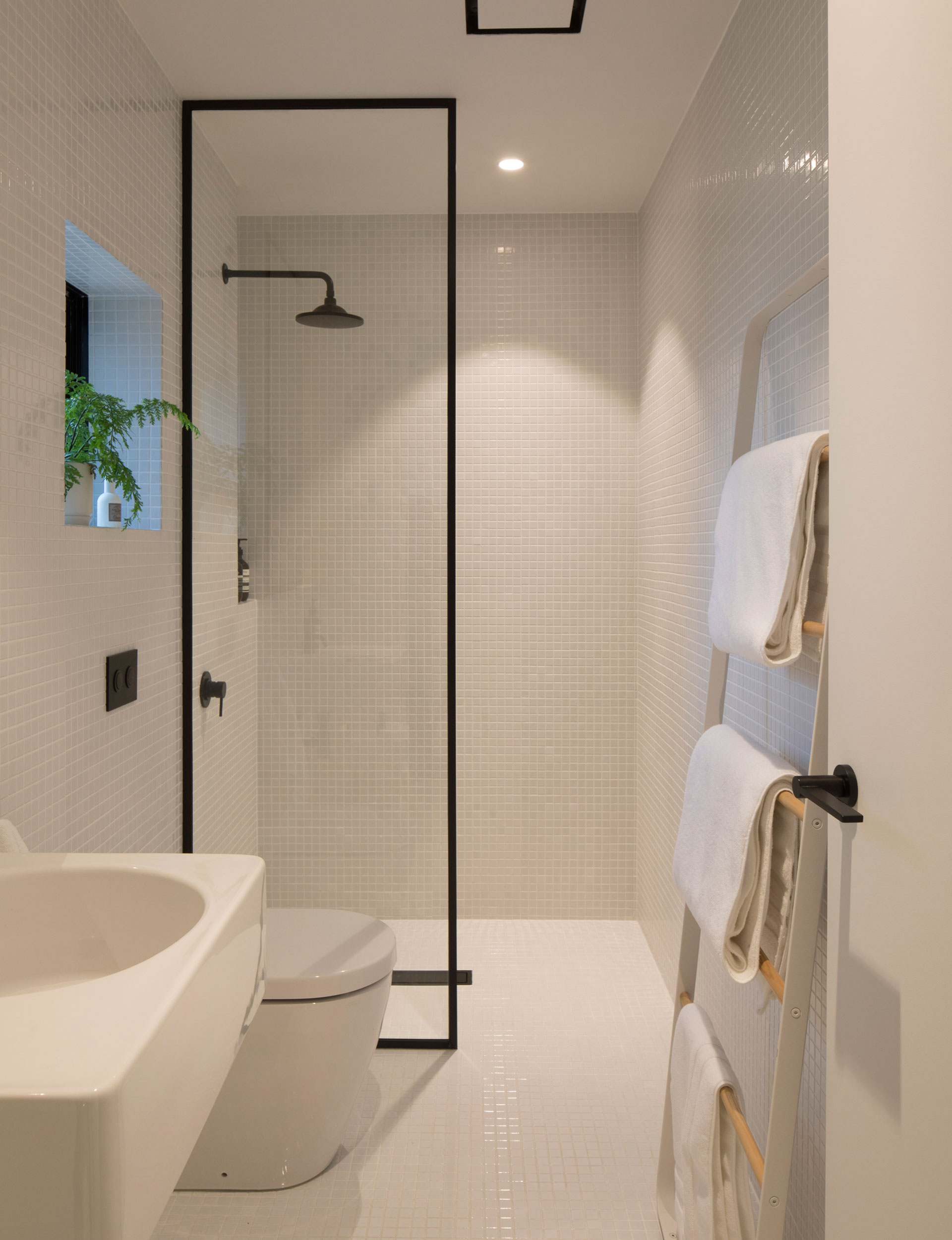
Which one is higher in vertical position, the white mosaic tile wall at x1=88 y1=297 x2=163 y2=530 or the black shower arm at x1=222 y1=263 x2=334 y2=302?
the black shower arm at x1=222 y1=263 x2=334 y2=302

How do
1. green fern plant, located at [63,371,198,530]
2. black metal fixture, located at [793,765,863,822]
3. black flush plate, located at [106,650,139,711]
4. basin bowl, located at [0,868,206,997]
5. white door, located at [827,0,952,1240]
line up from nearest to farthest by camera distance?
white door, located at [827,0,952,1240], black metal fixture, located at [793,765,863,822], basin bowl, located at [0,868,206,997], green fern plant, located at [63,371,198,530], black flush plate, located at [106,650,139,711]

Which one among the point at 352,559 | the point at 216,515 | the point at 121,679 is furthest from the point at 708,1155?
the point at 216,515

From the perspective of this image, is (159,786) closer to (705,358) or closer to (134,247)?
(134,247)

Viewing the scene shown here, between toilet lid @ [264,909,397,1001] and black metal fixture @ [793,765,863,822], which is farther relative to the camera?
toilet lid @ [264,909,397,1001]

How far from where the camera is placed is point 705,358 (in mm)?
A: 2268

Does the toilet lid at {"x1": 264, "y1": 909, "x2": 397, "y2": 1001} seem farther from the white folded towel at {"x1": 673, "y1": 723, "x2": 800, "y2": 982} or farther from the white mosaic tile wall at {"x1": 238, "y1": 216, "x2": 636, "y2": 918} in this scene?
the white folded towel at {"x1": 673, "y1": 723, "x2": 800, "y2": 982}

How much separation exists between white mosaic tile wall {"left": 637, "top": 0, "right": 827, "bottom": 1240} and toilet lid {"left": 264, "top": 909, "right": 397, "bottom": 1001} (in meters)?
0.74

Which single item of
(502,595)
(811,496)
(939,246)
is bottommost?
(502,595)

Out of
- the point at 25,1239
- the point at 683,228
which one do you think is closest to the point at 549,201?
the point at 683,228

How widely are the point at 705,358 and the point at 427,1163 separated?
6.31 ft

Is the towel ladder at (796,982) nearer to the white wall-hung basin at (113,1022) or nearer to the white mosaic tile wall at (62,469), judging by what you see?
the white wall-hung basin at (113,1022)

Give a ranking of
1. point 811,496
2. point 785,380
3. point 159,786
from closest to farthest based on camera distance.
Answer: point 811,496 < point 785,380 < point 159,786

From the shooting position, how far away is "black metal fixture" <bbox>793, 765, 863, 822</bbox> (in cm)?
99

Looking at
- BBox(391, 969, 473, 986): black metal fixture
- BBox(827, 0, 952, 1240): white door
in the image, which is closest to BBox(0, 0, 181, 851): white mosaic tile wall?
BBox(391, 969, 473, 986): black metal fixture
